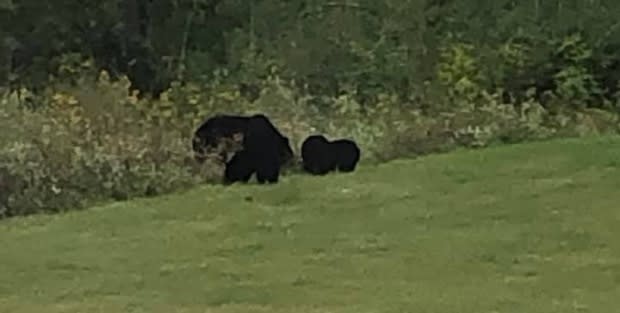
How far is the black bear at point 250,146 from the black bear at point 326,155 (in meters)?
0.14

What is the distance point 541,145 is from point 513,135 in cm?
75

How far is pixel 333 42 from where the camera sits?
57.1ft

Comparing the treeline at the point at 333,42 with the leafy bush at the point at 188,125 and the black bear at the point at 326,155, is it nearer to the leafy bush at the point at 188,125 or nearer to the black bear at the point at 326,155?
the leafy bush at the point at 188,125

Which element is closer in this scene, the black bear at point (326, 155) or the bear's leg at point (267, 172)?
the bear's leg at point (267, 172)

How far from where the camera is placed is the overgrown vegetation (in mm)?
10555

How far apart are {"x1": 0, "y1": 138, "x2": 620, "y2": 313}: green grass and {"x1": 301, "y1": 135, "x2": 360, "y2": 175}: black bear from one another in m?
0.16

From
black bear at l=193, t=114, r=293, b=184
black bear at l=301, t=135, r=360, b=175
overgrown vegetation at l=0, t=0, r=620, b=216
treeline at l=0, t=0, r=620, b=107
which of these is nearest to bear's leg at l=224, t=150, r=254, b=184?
black bear at l=193, t=114, r=293, b=184

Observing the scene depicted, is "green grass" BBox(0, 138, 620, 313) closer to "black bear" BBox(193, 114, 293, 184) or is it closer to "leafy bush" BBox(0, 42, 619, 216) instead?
"black bear" BBox(193, 114, 293, 184)

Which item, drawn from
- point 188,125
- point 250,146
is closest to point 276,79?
point 188,125

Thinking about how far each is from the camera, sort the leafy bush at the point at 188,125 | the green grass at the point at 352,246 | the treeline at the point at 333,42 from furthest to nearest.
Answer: the treeline at the point at 333,42, the leafy bush at the point at 188,125, the green grass at the point at 352,246

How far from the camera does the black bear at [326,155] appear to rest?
1084cm

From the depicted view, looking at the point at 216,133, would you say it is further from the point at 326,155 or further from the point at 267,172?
the point at 326,155

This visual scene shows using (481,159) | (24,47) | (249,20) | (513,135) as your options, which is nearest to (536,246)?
(481,159)

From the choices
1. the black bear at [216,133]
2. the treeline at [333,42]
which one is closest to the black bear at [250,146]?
the black bear at [216,133]
